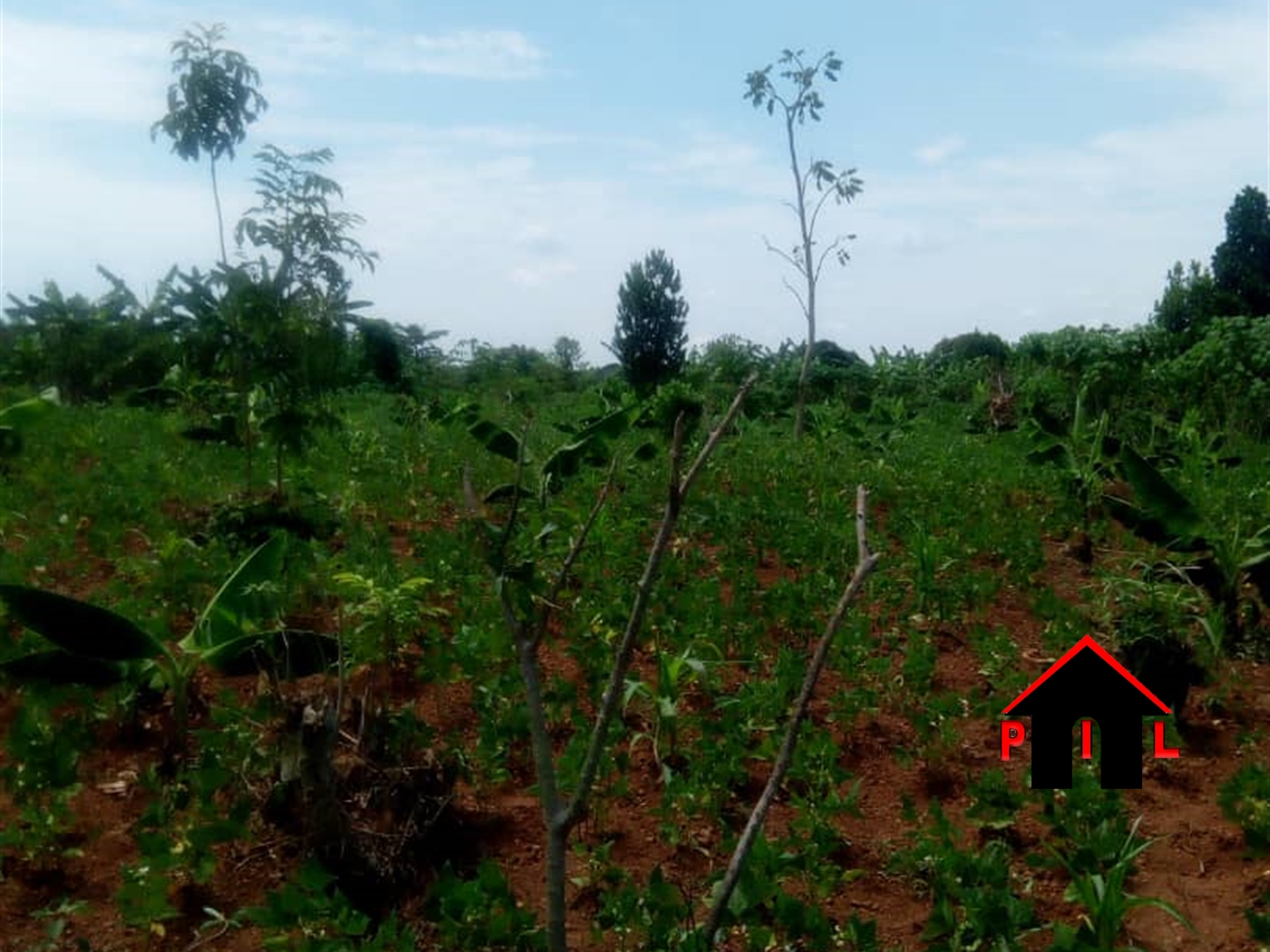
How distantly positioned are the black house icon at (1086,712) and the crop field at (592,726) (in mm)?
134

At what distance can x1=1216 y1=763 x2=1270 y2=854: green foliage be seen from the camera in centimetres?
376

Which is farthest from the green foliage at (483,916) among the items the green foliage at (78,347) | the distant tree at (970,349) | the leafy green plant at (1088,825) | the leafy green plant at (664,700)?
the distant tree at (970,349)

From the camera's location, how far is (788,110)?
43.9 ft

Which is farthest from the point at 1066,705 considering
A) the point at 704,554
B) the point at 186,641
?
the point at 704,554

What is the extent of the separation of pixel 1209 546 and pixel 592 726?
3.20 m

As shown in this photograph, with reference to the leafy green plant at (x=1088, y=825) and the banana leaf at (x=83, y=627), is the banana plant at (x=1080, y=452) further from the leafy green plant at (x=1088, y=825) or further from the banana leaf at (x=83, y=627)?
the banana leaf at (x=83, y=627)

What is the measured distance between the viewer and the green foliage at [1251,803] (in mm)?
3758

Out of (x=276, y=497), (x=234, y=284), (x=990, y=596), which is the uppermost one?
(x=234, y=284)

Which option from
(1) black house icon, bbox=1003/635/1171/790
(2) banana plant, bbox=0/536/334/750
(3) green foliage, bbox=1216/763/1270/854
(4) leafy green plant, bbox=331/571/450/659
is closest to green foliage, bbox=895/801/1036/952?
(1) black house icon, bbox=1003/635/1171/790

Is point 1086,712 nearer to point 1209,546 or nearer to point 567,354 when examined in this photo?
point 1209,546

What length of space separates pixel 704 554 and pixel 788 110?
7939 mm

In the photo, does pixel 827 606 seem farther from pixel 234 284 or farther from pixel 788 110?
pixel 788 110

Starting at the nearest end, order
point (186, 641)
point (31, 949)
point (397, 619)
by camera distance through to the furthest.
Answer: point (31, 949), point (186, 641), point (397, 619)

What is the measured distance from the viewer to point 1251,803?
3.88 meters
